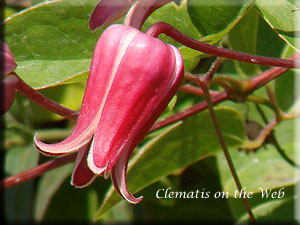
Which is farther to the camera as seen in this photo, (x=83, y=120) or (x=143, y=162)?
(x=143, y=162)

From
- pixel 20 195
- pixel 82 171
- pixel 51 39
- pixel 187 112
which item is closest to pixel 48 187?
pixel 20 195

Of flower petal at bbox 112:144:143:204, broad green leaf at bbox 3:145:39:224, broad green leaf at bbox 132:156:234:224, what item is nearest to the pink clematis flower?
flower petal at bbox 112:144:143:204

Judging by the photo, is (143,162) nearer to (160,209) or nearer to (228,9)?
(228,9)

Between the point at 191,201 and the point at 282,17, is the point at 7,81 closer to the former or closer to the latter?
the point at 282,17

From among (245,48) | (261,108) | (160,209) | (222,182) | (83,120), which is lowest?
(160,209)

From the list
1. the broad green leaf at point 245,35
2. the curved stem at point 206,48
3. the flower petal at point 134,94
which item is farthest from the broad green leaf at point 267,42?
the flower petal at point 134,94

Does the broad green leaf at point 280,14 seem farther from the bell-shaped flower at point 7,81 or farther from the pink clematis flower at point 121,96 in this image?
the bell-shaped flower at point 7,81

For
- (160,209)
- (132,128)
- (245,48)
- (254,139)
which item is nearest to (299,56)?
(245,48)
